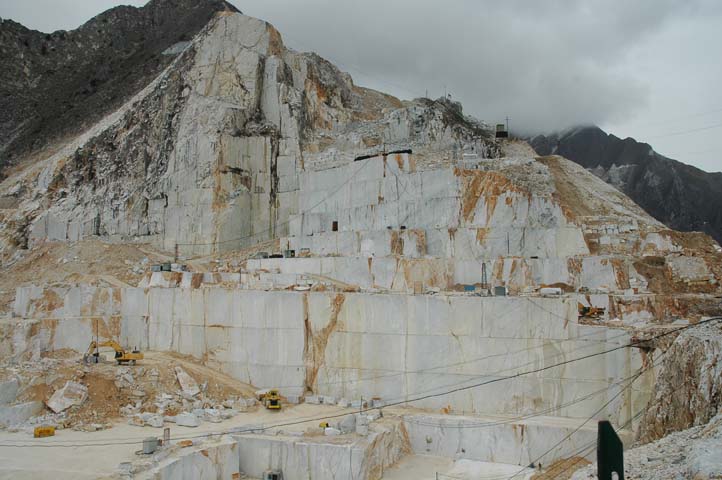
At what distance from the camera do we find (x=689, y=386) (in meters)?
13.1

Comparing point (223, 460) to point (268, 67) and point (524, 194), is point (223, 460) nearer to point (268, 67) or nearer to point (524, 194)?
point (524, 194)

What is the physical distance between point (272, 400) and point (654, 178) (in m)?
41.8

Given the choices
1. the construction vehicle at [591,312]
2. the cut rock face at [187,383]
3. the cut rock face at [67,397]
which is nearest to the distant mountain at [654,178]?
the construction vehicle at [591,312]

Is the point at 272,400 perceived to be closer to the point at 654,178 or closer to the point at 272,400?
the point at 272,400

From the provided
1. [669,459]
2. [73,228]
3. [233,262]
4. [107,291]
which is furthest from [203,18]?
[669,459]

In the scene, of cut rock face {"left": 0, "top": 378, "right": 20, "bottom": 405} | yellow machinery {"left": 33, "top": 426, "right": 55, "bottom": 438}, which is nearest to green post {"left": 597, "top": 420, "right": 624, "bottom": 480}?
yellow machinery {"left": 33, "top": 426, "right": 55, "bottom": 438}

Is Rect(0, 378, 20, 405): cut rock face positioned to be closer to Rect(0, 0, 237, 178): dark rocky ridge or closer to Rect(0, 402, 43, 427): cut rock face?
Rect(0, 402, 43, 427): cut rock face

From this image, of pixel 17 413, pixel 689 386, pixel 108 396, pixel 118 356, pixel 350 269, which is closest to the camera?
pixel 689 386

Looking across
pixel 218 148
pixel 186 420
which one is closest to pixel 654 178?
pixel 218 148

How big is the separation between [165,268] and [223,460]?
14.6m

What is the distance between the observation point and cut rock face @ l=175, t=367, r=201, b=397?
82.0 ft

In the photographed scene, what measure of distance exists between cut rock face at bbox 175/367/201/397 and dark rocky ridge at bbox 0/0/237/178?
38.9 m

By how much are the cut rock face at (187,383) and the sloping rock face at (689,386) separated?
1605 centimetres

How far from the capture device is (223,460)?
20.2m
